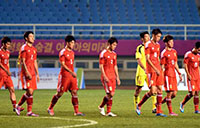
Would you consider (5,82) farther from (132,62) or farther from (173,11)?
(173,11)

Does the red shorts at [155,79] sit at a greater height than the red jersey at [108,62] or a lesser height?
lesser

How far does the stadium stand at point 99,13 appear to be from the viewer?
31312 mm

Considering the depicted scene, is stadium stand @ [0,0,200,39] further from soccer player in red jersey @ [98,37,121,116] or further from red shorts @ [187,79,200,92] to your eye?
soccer player in red jersey @ [98,37,121,116]

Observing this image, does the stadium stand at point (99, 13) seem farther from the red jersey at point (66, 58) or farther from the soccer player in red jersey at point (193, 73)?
the red jersey at point (66, 58)

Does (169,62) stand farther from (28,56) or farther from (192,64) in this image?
(28,56)

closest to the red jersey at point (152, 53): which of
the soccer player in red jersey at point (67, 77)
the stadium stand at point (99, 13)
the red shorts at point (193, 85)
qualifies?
the red shorts at point (193, 85)

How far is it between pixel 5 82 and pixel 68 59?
1.79 m

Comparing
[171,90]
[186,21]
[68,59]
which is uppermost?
[186,21]

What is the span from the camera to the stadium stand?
1233 inches

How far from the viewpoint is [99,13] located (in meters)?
32.3

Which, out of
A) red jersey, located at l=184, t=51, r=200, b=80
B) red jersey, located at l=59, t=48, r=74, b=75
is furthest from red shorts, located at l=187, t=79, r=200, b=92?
red jersey, located at l=59, t=48, r=74, b=75

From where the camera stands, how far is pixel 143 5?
110ft

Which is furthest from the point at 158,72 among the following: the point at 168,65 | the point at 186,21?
the point at 186,21

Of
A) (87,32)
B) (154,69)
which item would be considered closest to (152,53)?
(154,69)
